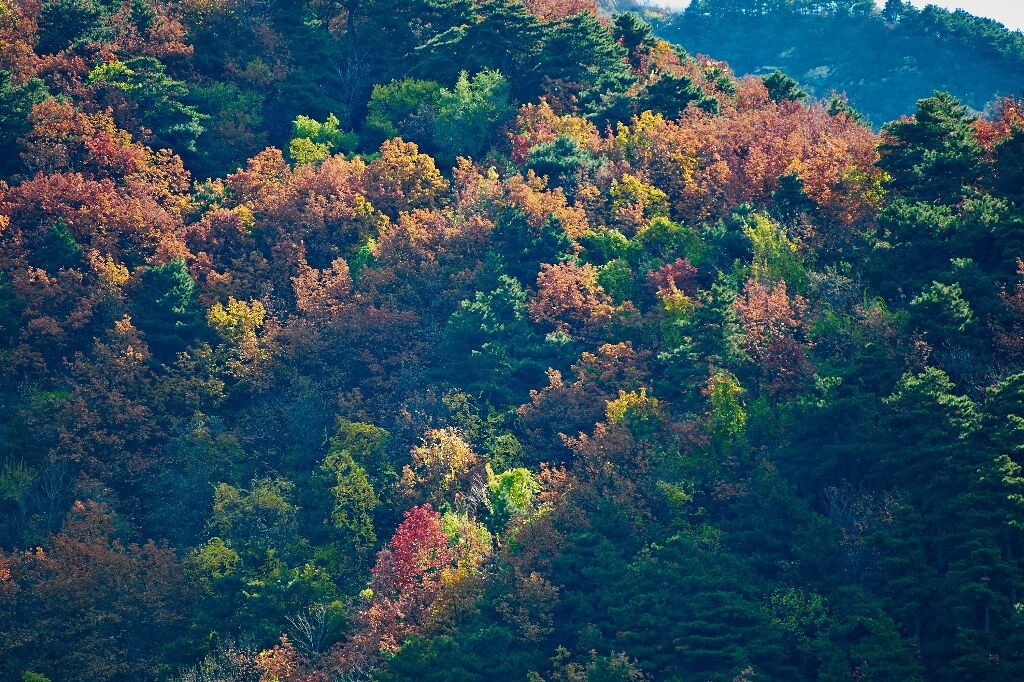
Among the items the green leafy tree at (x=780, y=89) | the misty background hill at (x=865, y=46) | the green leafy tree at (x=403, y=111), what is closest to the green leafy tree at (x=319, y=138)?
the green leafy tree at (x=403, y=111)

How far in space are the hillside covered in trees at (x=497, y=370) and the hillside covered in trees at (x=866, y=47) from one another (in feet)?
122

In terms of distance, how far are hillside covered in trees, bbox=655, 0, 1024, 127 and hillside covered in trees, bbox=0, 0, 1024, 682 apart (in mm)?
37062

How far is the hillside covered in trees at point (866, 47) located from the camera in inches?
4048

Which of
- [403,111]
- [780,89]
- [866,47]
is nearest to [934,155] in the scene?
[780,89]

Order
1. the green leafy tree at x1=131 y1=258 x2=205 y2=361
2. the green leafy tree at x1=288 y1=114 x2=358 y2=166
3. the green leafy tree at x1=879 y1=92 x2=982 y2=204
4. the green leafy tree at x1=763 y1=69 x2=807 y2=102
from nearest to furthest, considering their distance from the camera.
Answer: the green leafy tree at x1=879 y1=92 x2=982 y2=204
the green leafy tree at x1=131 y1=258 x2=205 y2=361
the green leafy tree at x1=288 y1=114 x2=358 y2=166
the green leafy tree at x1=763 y1=69 x2=807 y2=102

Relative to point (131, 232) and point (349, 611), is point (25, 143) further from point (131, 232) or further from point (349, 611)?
point (349, 611)

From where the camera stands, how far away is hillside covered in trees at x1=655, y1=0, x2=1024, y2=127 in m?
103

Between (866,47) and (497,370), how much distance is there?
6922 cm

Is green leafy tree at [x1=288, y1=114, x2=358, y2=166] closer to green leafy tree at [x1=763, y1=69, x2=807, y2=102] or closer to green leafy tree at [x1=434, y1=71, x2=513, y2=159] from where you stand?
green leafy tree at [x1=434, y1=71, x2=513, y2=159]

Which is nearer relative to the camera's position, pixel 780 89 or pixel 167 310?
pixel 167 310

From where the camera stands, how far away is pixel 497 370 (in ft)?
181

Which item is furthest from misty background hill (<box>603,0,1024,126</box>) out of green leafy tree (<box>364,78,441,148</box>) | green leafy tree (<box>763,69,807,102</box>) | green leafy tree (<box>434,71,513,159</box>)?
green leafy tree (<box>364,78,441,148</box>)

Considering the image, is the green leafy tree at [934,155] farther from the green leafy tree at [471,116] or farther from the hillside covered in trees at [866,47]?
the hillside covered in trees at [866,47]

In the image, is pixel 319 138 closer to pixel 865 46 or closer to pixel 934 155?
pixel 934 155
